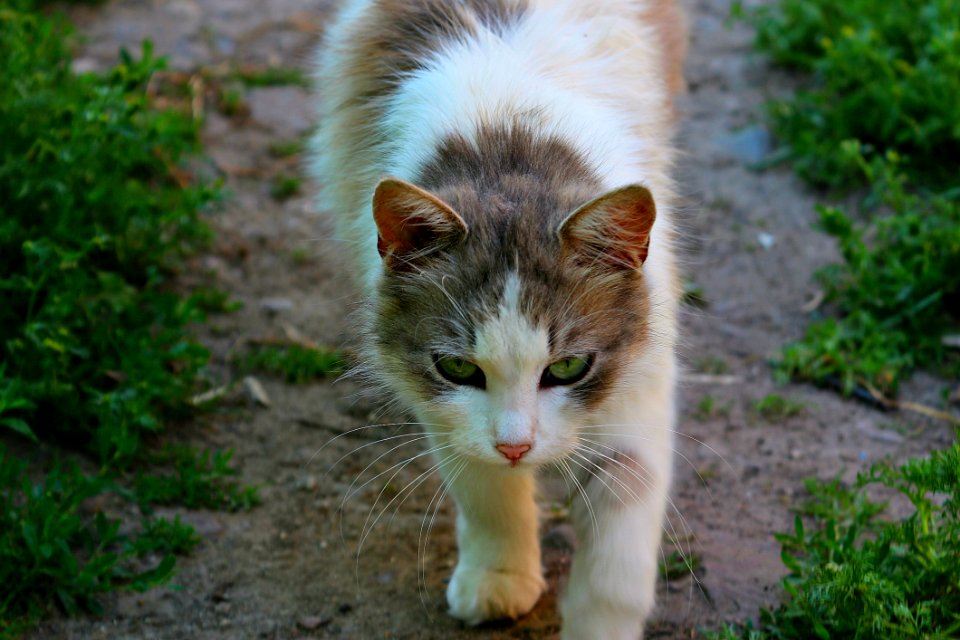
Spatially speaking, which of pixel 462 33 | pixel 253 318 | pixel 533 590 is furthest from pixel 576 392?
pixel 253 318

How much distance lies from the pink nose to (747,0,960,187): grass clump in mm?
2988

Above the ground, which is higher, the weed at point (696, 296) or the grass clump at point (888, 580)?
the grass clump at point (888, 580)

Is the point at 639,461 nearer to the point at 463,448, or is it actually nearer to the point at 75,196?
the point at 463,448

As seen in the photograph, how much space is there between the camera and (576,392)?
124 inches

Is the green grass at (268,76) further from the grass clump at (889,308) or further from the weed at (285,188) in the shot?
the grass clump at (889,308)

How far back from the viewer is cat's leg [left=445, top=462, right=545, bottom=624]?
3.69m

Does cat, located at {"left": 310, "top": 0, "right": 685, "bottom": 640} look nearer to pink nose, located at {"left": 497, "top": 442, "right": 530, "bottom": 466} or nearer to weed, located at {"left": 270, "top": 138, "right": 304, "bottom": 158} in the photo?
pink nose, located at {"left": 497, "top": 442, "right": 530, "bottom": 466}

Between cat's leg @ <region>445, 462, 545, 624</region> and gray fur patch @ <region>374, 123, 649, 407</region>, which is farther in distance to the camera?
cat's leg @ <region>445, 462, 545, 624</region>

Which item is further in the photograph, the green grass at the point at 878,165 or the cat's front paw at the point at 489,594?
the green grass at the point at 878,165

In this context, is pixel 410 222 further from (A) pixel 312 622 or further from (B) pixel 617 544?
(A) pixel 312 622

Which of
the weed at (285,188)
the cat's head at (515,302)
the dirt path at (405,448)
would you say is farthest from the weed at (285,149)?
the cat's head at (515,302)

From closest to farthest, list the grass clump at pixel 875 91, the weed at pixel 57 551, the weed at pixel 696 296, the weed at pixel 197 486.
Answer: the weed at pixel 57 551
the weed at pixel 197 486
the weed at pixel 696 296
the grass clump at pixel 875 91

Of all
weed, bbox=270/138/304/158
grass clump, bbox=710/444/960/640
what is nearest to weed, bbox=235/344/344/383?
weed, bbox=270/138/304/158

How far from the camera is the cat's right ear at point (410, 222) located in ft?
9.68
